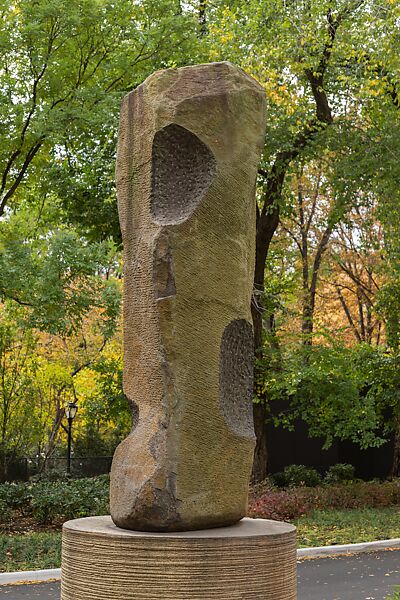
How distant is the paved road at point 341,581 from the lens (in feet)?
34.2

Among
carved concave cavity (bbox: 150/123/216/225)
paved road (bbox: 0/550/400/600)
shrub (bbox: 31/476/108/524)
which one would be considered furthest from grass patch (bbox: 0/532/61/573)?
carved concave cavity (bbox: 150/123/216/225)

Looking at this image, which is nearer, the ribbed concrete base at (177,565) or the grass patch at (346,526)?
the ribbed concrete base at (177,565)

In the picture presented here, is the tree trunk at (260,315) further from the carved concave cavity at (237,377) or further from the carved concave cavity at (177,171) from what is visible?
the carved concave cavity at (177,171)

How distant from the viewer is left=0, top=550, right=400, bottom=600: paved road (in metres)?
10.4

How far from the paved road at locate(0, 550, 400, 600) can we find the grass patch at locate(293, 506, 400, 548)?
3.03 ft

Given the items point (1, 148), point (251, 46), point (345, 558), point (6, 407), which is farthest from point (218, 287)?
point (6, 407)

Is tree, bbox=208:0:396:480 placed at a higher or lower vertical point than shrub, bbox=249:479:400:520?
higher

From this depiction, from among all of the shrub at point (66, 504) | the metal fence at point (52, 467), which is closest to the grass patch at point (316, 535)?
the shrub at point (66, 504)

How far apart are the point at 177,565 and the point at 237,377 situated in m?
1.40

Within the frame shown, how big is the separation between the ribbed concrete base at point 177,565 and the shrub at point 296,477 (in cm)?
1669

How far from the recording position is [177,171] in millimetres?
5770

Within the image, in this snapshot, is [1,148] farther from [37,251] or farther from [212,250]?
[212,250]

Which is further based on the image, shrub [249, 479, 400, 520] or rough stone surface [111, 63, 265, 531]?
shrub [249, 479, 400, 520]

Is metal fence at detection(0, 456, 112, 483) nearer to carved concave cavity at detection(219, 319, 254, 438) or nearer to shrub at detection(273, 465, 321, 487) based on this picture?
shrub at detection(273, 465, 321, 487)
